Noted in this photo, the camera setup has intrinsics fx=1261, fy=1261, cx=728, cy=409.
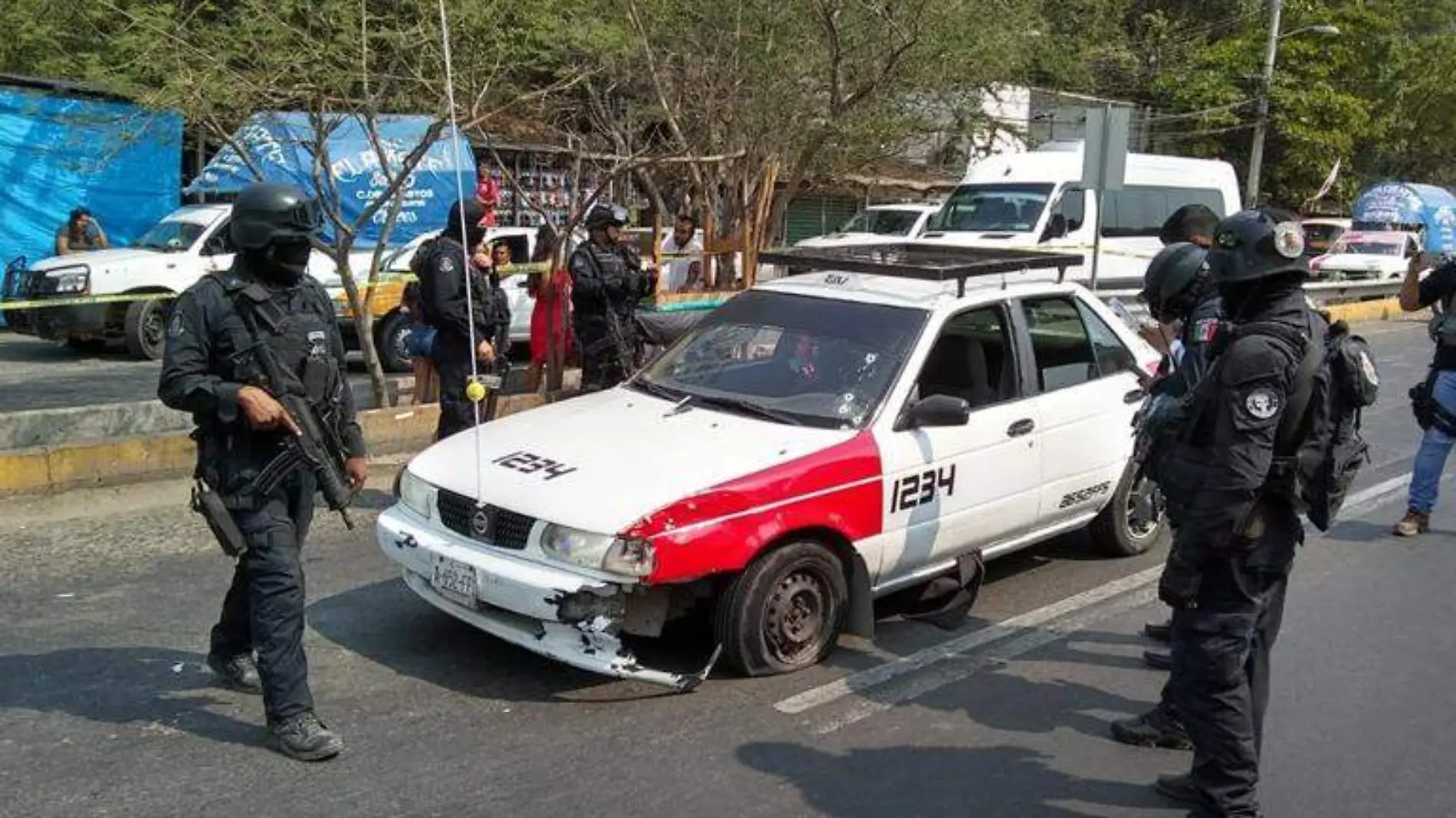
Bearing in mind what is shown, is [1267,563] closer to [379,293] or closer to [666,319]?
[666,319]

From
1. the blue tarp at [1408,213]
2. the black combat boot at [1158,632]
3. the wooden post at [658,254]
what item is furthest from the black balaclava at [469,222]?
the blue tarp at [1408,213]

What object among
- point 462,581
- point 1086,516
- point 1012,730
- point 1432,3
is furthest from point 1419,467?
point 1432,3

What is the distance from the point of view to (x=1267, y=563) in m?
3.66

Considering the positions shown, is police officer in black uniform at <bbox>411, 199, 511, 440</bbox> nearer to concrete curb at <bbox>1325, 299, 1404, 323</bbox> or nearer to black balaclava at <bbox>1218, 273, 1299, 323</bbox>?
black balaclava at <bbox>1218, 273, 1299, 323</bbox>

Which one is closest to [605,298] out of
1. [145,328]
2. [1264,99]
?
[145,328]

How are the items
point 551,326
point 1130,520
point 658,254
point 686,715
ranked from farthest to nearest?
point 658,254 < point 551,326 < point 1130,520 < point 686,715

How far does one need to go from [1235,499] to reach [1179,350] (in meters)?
2.33

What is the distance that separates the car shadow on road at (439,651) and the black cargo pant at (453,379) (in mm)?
1756

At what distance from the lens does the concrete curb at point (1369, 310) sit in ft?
69.7

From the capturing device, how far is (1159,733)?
14.7ft

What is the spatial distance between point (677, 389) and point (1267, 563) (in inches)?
111

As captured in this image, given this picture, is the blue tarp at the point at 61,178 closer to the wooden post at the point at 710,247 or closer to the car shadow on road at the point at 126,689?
the wooden post at the point at 710,247

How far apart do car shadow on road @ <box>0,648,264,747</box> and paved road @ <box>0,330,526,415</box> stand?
5626mm

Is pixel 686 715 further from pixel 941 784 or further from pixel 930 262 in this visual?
pixel 930 262
